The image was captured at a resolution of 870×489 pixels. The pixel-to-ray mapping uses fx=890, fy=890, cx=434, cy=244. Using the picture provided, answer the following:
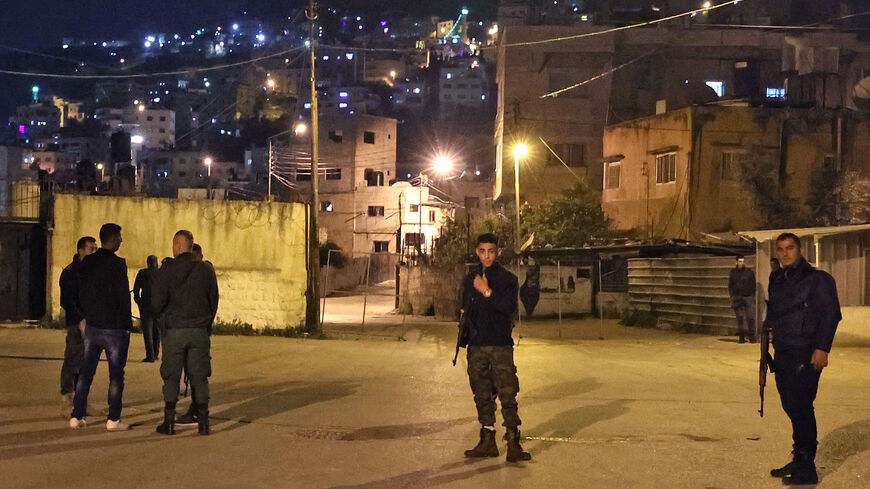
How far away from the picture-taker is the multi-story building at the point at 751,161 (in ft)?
117

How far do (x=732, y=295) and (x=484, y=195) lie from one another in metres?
46.1

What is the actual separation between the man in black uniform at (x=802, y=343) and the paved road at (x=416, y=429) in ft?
1.01

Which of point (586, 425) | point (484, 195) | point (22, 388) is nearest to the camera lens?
point (586, 425)

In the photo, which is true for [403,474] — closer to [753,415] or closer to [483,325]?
[483,325]

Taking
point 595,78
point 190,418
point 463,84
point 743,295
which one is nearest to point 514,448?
point 190,418

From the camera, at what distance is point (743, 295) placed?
62.5 ft

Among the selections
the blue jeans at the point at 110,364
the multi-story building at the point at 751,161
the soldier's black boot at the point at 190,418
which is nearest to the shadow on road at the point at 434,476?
the soldier's black boot at the point at 190,418

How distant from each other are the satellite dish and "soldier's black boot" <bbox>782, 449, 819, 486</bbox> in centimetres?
3503

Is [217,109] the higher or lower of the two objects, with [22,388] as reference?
higher

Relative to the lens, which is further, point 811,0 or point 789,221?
point 811,0

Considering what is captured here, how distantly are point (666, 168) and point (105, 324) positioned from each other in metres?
32.2

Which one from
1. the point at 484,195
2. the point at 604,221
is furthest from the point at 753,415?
the point at 484,195

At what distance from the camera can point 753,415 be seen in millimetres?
9453

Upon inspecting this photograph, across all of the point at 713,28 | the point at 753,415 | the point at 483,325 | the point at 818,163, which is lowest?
the point at 753,415
